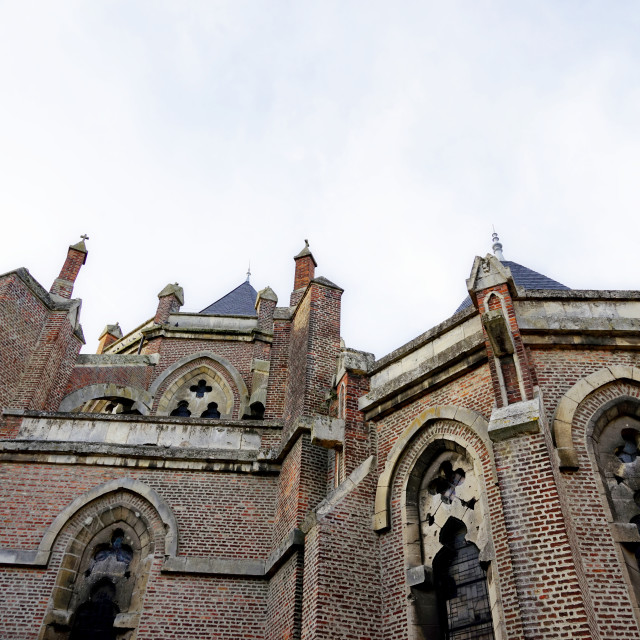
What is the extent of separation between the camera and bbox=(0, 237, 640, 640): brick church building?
7660 millimetres

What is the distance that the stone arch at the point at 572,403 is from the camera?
8070mm

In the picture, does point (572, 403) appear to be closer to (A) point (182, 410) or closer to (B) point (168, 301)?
(A) point (182, 410)

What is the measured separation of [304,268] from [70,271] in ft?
19.1

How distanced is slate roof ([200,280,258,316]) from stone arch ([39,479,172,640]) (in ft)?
35.3

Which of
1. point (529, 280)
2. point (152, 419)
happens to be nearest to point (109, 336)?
point (152, 419)

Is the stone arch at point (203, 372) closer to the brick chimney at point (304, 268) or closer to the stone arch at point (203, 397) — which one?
the stone arch at point (203, 397)

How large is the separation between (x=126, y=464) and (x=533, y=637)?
7.61 meters

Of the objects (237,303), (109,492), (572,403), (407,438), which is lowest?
(572,403)

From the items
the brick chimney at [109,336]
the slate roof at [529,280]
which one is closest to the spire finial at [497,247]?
the slate roof at [529,280]

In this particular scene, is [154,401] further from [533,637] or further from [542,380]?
[533,637]

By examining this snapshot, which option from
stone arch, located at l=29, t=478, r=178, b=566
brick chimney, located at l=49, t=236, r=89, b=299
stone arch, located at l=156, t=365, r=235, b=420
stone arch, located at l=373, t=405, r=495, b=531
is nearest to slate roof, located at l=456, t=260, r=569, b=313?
stone arch, located at l=373, t=405, r=495, b=531

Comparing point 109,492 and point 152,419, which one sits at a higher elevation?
point 152,419

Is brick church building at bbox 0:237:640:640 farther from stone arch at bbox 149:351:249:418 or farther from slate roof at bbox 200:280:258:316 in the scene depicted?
slate roof at bbox 200:280:258:316

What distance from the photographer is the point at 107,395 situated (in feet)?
54.2
